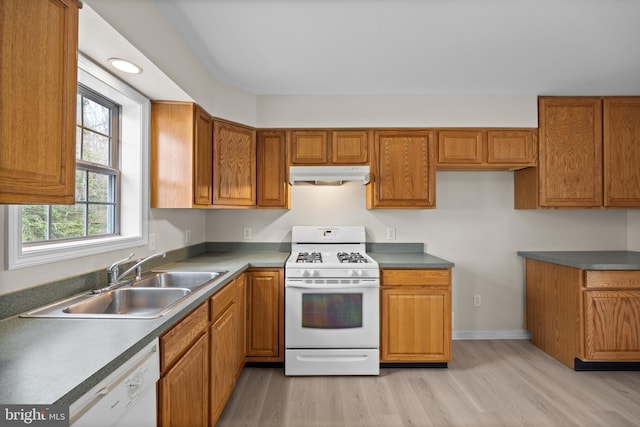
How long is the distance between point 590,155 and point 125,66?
3784mm

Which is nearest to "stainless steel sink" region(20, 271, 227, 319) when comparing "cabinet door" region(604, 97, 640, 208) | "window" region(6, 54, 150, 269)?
"window" region(6, 54, 150, 269)

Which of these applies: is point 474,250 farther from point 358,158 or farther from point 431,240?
point 358,158

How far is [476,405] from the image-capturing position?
82.7 inches

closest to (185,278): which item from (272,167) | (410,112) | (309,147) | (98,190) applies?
(98,190)

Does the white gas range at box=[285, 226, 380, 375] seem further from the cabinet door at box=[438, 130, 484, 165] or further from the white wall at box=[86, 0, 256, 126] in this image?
the white wall at box=[86, 0, 256, 126]

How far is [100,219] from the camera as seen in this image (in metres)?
1.95

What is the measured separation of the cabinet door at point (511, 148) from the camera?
290 cm

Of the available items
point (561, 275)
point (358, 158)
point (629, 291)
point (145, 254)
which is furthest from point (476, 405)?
point (145, 254)

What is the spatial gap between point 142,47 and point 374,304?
7.40ft

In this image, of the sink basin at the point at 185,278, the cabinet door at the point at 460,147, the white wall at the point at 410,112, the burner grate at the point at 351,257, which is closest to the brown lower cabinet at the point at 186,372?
→ the sink basin at the point at 185,278

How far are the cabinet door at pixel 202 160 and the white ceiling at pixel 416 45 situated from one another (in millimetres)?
433

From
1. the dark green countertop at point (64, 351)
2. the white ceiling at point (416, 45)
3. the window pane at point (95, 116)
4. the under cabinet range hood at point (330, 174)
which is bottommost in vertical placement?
the dark green countertop at point (64, 351)

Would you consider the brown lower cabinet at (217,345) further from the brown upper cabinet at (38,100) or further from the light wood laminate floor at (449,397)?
the brown upper cabinet at (38,100)

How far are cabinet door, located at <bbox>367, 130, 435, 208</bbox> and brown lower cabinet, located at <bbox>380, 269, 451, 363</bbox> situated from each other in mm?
689
